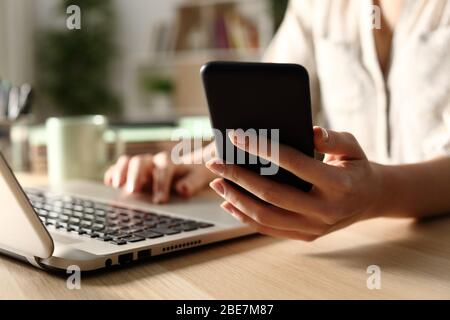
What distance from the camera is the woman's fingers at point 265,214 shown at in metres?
0.51

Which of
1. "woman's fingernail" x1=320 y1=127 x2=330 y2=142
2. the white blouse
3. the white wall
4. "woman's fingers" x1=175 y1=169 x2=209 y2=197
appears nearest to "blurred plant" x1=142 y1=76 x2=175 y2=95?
the white wall

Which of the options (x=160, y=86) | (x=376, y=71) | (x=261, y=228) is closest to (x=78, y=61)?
(x=160, y=86)

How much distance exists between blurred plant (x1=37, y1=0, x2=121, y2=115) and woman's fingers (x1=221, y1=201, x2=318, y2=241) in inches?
127

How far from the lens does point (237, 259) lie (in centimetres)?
52

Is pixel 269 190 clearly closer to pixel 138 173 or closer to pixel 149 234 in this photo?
pixel 149 234

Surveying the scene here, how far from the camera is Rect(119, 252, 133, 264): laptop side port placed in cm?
48


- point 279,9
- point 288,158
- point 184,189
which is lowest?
point 184,189

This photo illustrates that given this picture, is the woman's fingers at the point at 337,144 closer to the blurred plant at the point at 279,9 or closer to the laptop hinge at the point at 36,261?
the laptop hinge at the point at 36,261

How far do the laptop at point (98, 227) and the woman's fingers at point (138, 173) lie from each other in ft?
0.08

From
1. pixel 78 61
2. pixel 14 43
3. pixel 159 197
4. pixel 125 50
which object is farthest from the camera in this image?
pixel 125 50

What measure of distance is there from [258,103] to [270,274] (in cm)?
15

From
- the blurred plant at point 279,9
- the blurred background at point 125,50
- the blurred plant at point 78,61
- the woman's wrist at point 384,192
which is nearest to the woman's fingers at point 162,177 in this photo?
the woman's wrist at point 384,192

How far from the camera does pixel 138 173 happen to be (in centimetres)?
81

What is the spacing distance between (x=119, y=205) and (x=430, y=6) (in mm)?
602
